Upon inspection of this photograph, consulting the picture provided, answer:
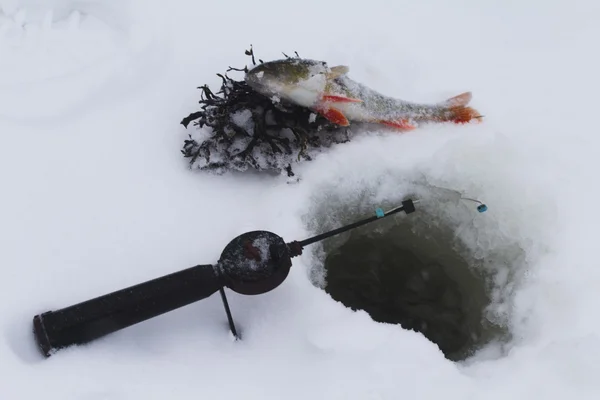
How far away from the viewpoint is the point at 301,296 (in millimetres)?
1721

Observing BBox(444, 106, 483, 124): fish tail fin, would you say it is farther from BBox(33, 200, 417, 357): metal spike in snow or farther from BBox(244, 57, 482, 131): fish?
BBox(33, 200, 417, 357): metal spike in snow

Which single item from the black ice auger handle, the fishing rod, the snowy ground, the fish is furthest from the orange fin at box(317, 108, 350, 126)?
the black ice auger handle

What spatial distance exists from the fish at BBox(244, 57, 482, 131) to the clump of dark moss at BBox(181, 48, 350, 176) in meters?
0.05

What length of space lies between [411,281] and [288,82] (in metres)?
1.02

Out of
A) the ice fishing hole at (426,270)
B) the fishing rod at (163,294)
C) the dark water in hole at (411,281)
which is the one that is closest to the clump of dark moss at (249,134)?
the ice fishing hole at (426,270)

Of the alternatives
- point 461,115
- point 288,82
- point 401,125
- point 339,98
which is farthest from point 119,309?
point 461,115

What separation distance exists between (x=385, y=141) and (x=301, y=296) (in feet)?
2.87

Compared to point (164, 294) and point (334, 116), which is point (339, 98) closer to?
point (334, 116)

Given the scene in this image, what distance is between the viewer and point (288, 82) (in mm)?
2082

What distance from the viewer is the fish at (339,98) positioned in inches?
82.0

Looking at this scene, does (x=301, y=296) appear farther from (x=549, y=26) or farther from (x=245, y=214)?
(x=549, y=26)

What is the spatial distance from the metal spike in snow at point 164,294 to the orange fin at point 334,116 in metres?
0.73

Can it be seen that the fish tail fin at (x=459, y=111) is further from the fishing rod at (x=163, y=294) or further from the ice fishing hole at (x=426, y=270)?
the fishing rod at (x=163, y=294)

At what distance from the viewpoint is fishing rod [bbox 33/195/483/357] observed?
148 cm
